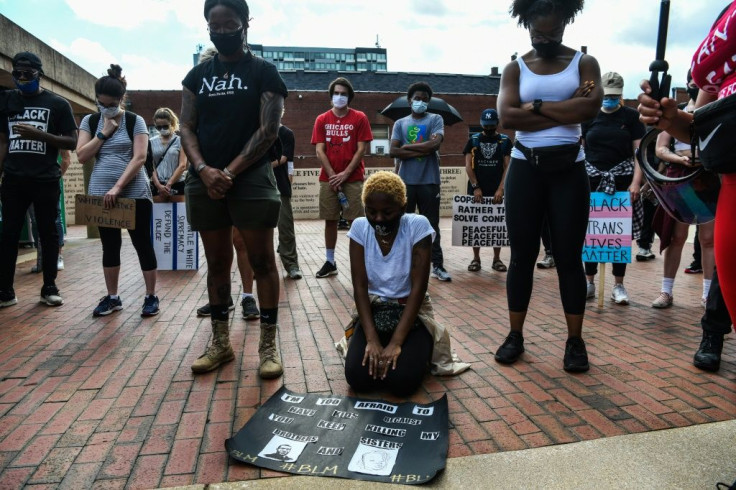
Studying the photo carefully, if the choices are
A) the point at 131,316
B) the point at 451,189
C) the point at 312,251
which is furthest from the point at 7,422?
the point at 451,189

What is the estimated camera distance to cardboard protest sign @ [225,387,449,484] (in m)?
2.20

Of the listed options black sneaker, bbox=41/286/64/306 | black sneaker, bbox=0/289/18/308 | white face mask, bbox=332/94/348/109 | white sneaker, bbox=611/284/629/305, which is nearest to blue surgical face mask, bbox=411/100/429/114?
white face mask, bbox=332/94/348/109

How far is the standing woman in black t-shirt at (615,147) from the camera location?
202 inches

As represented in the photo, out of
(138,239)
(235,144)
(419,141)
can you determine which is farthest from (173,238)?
(235,144)

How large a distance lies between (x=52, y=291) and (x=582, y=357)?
4.73m

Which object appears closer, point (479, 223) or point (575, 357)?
point (575, 357)

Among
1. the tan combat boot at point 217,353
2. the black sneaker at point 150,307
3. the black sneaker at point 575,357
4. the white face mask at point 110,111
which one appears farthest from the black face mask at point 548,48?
the black sneaker at point 150,307

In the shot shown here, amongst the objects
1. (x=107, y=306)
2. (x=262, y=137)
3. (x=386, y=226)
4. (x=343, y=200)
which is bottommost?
(x=107, y=306)

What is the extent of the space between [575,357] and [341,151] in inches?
158

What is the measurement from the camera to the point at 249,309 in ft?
15.3

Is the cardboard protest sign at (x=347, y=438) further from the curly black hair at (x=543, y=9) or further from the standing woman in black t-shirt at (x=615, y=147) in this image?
the standing woman in black t-shirt at (x=615, y=147)

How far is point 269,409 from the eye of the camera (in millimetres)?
2711

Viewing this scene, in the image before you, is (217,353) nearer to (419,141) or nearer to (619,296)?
(619,296)

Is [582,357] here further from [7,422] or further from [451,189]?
[451,189]
